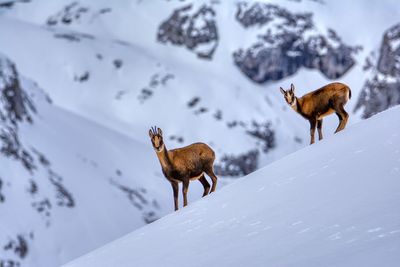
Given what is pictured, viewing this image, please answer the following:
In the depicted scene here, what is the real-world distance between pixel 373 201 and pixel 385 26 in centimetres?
18081

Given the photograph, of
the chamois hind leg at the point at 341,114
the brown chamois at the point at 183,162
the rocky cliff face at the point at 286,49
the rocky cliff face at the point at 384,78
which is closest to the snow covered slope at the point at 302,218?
the chamois hind leg at the point at 341,114

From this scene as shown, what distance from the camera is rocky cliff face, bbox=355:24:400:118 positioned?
164 meters

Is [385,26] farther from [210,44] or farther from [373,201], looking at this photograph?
[373,201]

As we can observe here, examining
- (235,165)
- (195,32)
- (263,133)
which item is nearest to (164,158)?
(235,165)

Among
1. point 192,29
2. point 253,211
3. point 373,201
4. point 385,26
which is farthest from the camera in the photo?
point 192,29

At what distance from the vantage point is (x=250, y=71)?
181125mm

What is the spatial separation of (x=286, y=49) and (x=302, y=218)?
180 meters

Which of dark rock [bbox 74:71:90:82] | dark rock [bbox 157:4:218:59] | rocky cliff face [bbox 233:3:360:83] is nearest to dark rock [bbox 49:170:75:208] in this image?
dark rock [bbox 74:71:90:82]

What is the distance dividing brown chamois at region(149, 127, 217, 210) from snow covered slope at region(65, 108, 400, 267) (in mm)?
1381

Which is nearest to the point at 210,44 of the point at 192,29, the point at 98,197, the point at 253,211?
the point at 192,29

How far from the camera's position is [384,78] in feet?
559

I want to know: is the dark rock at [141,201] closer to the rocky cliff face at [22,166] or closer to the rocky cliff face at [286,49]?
the rocky cliff face at [22,166]

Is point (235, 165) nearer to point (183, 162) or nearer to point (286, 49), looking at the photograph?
point (286, 49)

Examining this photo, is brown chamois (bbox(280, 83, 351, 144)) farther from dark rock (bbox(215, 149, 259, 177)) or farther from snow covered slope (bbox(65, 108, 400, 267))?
dark rock (bbox(215, 149, 259, 177))
